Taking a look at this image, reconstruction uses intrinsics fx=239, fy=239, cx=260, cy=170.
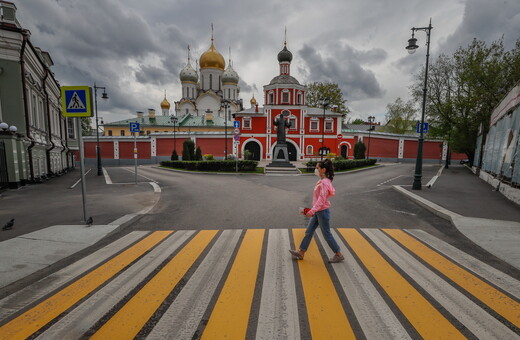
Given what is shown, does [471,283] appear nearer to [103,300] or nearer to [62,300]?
[103,300]

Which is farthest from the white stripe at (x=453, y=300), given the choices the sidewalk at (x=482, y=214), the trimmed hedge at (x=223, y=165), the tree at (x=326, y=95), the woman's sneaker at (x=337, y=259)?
the tree at (x=326, y=95)

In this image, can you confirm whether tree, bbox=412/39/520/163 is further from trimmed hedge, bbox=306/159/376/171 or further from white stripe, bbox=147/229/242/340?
white stripe, bbox=147/229/242/340

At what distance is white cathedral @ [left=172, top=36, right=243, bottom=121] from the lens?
5919 centimetres

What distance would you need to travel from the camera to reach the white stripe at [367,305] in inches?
101

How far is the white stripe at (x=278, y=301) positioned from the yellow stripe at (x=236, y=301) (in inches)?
7.2

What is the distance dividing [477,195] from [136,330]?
1319 cm

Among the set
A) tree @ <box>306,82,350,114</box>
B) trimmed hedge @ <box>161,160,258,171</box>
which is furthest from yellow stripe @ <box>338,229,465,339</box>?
tree @ <box>306,82,350,114</box>

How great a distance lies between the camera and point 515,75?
21.7 meters

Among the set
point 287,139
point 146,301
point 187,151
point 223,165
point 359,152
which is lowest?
point 146,301

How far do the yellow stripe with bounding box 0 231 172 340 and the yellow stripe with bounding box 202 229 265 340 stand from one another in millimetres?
1867

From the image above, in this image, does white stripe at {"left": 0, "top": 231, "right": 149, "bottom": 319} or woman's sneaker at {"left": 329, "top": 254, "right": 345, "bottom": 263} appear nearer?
white stripe at {"left": 0, "top": 231, "right": 149, "bottom": 319}

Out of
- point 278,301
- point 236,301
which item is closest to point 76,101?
point 236,301

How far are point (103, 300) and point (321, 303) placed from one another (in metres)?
2.82

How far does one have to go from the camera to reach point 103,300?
10.2 ft
